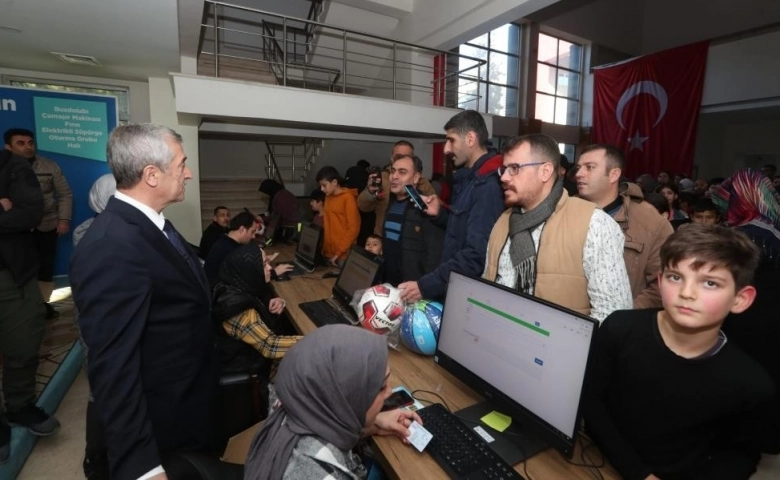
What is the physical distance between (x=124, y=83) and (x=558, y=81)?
1045 centimetres

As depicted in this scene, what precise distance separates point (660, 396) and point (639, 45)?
1354cm

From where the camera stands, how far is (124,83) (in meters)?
5.73

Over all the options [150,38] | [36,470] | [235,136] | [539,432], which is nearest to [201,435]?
[539,432]

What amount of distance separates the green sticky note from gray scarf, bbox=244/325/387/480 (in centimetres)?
50

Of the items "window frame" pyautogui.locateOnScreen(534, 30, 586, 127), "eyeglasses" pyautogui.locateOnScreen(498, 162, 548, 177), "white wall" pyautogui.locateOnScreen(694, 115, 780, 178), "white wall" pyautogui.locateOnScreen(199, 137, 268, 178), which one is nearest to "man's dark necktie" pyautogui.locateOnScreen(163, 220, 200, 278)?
"eyeglasses" pyautogui.locateOnScreen(498, 162, 548, 177)

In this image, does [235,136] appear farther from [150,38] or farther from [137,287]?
[137,287]

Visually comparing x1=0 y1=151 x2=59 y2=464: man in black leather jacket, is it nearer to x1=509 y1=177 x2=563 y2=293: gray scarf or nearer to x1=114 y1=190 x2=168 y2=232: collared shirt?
x1=114 y1=190 x2=168 y2=232: collared shirt

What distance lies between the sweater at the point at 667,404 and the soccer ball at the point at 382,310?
2.74 ft

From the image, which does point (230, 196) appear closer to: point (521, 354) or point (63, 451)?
point (63, 451)

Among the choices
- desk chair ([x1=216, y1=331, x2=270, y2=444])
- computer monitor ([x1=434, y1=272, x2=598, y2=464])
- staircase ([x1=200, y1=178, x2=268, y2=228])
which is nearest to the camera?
computer monitor ([x1=434, y1=272, x2=598, y2=464])

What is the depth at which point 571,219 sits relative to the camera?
55.6 inches

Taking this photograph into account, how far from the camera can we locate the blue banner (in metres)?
4.31

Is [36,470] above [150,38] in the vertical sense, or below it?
below

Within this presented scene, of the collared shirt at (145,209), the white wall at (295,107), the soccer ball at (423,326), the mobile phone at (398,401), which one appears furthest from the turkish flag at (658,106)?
the collared shirt at (145,209)
